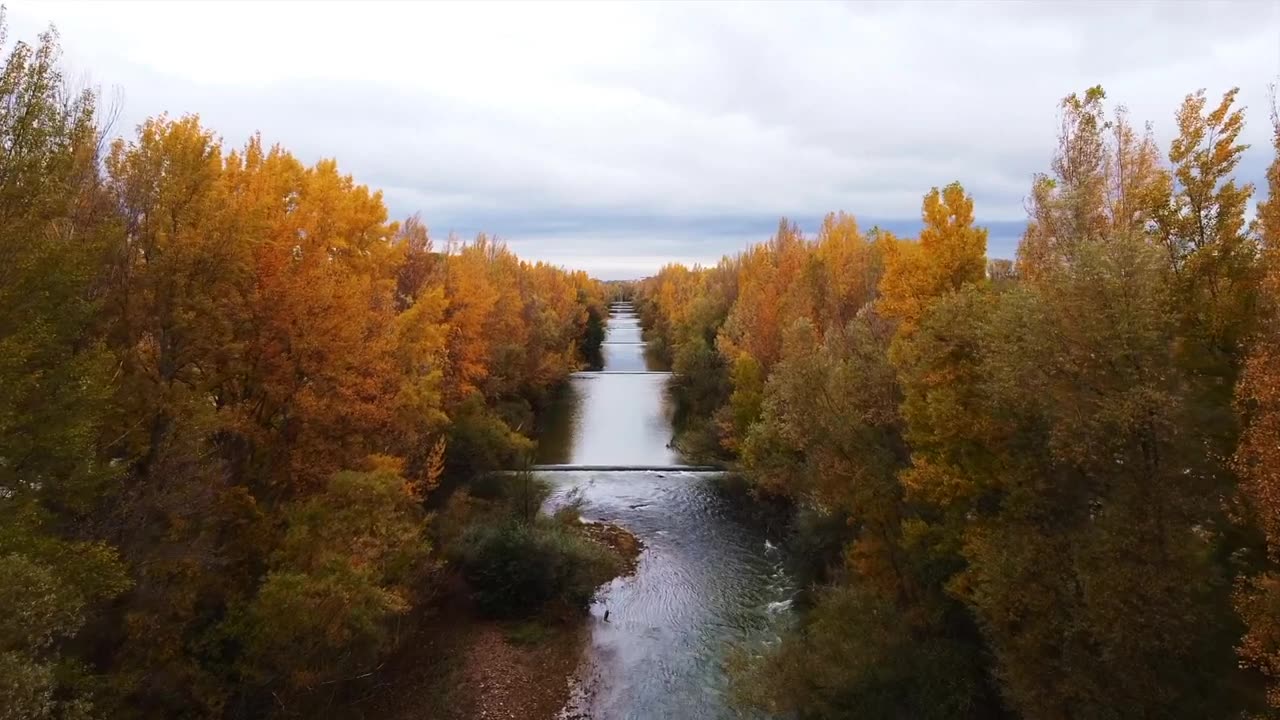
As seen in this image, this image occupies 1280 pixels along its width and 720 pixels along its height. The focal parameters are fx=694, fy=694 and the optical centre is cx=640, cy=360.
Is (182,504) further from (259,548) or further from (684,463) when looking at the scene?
(684,463)

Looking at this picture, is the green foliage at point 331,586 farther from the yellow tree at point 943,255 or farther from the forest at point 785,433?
the yellow tree at point 943,255

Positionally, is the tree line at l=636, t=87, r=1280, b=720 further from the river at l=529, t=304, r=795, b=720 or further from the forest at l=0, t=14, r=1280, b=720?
the river at l=529, t=304, r=795, b=720

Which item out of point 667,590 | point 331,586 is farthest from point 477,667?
point 667,590

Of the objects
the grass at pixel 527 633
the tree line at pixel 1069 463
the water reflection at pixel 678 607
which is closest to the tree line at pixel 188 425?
the grass at pixel 527 633

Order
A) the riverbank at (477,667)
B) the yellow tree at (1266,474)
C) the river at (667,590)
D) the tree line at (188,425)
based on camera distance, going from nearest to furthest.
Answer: the yellow tree at (1266,474)
the tree line at (188,425)
the riverbank at (477,667)
the river at (667,590)

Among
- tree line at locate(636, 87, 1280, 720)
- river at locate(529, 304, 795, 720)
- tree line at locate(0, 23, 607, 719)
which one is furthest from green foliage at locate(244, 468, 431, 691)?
tree line at locate(636, 87, 1280, 720)

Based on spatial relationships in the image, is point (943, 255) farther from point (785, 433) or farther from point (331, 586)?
point (331, 586)
